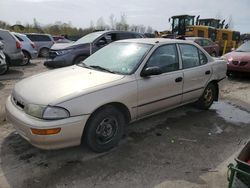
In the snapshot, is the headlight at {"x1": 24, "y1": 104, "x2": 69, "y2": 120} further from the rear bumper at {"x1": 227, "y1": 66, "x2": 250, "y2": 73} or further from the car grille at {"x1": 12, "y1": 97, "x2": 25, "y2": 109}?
the rear bumper at {"x1": 227, "y1": 66, "x2": 250, "y2": 73}

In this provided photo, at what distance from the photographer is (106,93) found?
405 cm

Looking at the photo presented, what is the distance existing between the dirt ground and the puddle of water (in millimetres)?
253

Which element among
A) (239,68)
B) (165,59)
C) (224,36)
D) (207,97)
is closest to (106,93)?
(165,59)

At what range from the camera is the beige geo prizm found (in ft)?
12.1

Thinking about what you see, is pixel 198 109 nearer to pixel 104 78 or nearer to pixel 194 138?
pixel 194 138

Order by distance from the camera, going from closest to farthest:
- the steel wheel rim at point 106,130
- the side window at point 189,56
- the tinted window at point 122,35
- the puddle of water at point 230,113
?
the steel wheel rim at point 106,130, the side window at point 189,56, the puddle of water at point 230,113, the tinted window at point 122,35

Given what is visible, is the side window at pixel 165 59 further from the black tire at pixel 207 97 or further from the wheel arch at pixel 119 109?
the black tire at pixel 207 97

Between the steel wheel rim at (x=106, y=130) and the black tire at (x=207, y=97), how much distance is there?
107 inches

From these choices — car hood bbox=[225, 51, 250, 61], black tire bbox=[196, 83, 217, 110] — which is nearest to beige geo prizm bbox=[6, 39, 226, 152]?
black tire bbox=[196, 83, 217, 110]

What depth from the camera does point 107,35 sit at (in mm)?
11344

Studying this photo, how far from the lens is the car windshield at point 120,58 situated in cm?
469

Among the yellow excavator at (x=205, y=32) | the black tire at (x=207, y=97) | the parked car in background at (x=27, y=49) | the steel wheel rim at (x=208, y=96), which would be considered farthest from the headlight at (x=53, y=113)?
the yellow excavator at (x=205, y=32)

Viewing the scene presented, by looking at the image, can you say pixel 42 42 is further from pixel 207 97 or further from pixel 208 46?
pixel 207 97

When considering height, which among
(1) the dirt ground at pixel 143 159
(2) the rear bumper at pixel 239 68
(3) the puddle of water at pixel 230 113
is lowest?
(3) the puddle of water at pixel 230 113
